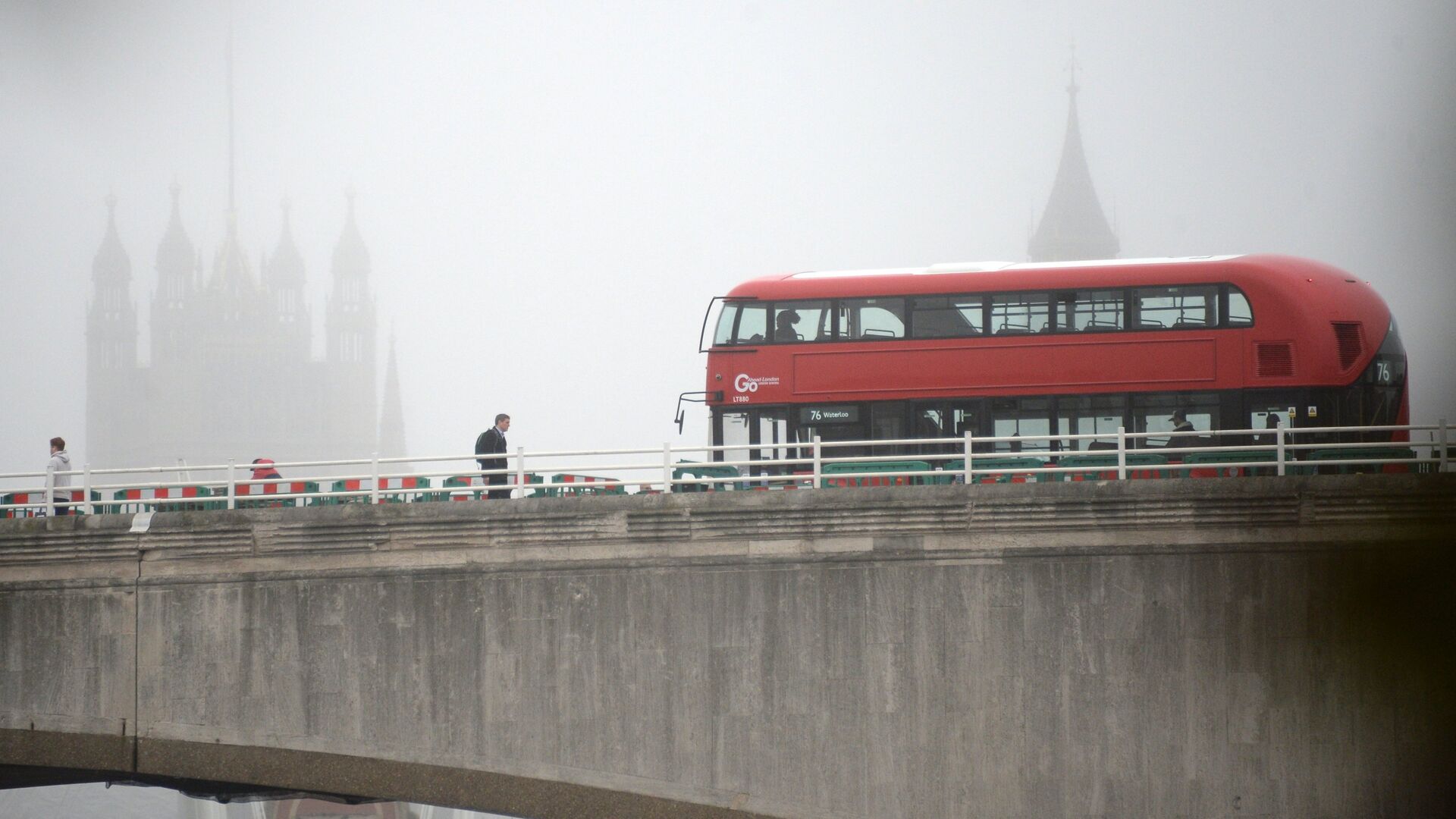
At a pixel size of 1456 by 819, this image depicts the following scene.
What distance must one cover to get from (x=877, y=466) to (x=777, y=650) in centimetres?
530

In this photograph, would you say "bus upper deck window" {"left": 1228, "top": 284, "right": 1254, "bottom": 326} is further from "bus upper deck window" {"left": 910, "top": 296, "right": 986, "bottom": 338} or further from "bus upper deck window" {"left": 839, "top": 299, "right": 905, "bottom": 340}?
"bus upper deck window" {"left": 839, "top": 299, "right": 905, "bottom": 340}

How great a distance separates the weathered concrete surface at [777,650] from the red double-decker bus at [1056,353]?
3.94 meters

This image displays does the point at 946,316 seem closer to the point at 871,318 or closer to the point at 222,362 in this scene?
the point at 871,318

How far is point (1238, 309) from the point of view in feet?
77.3

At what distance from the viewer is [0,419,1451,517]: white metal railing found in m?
20.1

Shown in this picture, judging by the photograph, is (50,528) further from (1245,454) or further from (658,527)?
(1245,454)

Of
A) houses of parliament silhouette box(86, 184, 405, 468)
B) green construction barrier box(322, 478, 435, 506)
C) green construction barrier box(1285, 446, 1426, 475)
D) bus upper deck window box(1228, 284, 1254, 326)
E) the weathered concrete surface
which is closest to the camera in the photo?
the weathered concrete surface

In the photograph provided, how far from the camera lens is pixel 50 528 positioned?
21.0m

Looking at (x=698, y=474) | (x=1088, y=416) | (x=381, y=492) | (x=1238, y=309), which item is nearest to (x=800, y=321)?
(x=698, y=474)

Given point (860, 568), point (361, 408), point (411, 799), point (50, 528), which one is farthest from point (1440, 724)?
point (361, 408)

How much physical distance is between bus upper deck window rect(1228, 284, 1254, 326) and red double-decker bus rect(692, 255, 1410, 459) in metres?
0.02

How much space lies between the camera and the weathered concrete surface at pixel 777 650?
19328mm

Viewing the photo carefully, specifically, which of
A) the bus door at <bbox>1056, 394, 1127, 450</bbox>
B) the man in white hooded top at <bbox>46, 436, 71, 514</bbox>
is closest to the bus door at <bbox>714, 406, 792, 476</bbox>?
the bus door at <bbox>1056, 394, 1127, 450</bbox>

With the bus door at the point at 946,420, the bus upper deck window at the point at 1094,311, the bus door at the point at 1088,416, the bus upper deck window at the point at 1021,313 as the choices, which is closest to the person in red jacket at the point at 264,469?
the bus door at the point at 946,420
